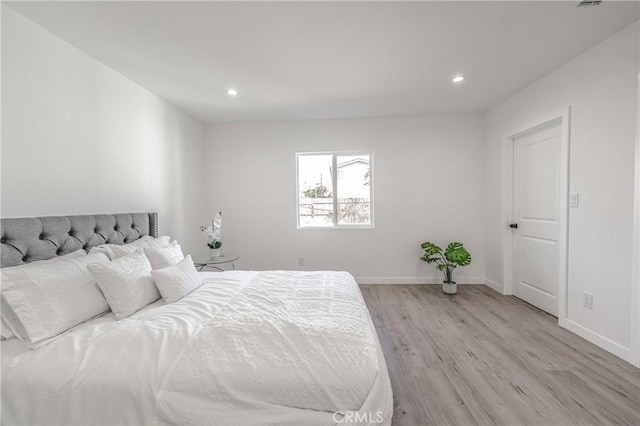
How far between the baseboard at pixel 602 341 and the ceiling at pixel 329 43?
93.1 inches

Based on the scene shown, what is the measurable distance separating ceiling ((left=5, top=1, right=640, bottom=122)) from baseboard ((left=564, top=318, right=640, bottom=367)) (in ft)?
7.76

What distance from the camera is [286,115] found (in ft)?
11.8

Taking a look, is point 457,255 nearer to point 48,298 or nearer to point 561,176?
point 561,176

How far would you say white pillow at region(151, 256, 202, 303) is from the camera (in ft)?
5.53

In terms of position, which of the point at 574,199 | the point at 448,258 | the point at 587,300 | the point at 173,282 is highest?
the point at 574,199

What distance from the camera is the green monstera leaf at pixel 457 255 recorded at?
329 cm

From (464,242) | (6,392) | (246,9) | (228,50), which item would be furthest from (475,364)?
(228,50)

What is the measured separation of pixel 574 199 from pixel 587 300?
88cm

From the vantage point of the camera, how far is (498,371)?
5.89 ft

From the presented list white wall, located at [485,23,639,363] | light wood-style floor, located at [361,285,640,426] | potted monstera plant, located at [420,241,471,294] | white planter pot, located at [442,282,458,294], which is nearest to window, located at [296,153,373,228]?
potted monstera plant, located at [420,241,471,294]

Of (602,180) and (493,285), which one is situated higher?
(602,180)

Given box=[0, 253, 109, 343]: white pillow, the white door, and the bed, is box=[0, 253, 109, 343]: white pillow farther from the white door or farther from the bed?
the white door

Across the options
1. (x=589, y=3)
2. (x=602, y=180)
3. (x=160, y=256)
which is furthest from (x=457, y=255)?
(x=160, y=256)

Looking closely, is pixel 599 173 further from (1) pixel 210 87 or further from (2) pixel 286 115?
(1) pixel 210 87
